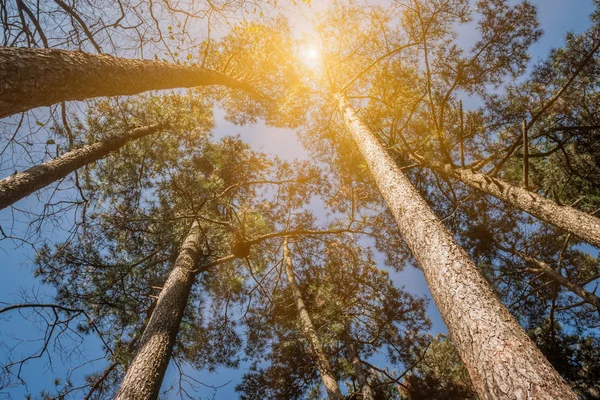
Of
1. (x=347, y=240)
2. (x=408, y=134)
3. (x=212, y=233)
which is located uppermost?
(x=408, y=134)

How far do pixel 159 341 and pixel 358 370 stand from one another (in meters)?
5.17

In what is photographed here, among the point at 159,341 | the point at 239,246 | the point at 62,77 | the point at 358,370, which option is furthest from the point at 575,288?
the point at 62,77

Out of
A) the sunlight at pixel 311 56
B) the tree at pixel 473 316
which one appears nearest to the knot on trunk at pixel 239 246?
the tree at pixel 473 316

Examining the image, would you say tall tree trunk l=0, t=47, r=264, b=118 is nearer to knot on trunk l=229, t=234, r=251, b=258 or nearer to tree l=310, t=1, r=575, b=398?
knot on trunk l=229, t=234, r=251, b=258

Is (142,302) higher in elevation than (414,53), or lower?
lower

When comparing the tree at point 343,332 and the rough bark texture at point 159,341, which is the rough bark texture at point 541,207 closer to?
the tree at point 343,332

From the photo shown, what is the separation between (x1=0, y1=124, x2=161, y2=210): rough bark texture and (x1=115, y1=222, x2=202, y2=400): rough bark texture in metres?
2.72

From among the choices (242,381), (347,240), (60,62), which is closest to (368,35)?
(347,240)

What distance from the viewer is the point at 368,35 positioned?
698 cm

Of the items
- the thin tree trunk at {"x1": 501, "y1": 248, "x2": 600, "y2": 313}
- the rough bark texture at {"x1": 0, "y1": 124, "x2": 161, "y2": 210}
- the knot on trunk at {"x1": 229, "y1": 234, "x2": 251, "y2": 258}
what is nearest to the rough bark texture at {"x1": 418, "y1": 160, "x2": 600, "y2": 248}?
the thin tree trunk at {"x1": 501, "y1": 248, "x2": 600, "y2": 313}

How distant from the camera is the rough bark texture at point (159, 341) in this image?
327 centimetres

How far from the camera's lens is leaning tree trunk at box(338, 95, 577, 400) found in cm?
125

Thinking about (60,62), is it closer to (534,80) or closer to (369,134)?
(369,134)

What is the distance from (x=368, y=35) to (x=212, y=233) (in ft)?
21.8
